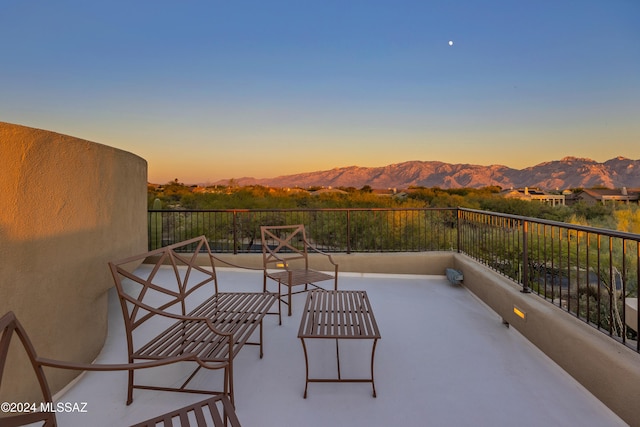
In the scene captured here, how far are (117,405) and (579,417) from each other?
9.61ft

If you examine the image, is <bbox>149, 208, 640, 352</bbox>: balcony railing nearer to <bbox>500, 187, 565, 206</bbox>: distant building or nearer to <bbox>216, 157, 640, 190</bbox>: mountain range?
<bbox>500, 187, 565, 206</bbox>: distant building

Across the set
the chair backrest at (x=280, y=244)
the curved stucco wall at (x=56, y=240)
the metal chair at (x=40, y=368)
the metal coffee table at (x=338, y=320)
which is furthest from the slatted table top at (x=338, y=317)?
the curved stucco wall at (x=56, y=240)

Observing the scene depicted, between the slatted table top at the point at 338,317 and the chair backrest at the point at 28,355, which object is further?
the slatted table top at the point at 338,317

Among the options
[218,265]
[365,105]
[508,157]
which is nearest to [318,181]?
[365,105]

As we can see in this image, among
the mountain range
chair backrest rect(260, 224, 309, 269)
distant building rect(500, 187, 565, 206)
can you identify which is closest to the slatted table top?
chair backrest rect(260, 224, 309, 269)

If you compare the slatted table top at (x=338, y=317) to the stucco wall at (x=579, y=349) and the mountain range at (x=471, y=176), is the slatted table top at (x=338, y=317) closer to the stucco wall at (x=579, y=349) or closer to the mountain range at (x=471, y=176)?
the stucco wall at (x=579, y=349)

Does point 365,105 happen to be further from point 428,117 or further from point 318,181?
point 318,181

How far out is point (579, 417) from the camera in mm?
1768

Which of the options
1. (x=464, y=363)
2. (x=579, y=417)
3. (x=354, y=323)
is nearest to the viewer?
(x=579, y=417)

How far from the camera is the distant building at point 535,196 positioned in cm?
1825

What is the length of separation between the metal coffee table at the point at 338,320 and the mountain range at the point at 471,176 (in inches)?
699

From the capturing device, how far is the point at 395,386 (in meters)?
2.09

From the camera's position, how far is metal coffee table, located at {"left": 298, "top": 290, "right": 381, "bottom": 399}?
1.96 m

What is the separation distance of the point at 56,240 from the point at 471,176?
2557cm
